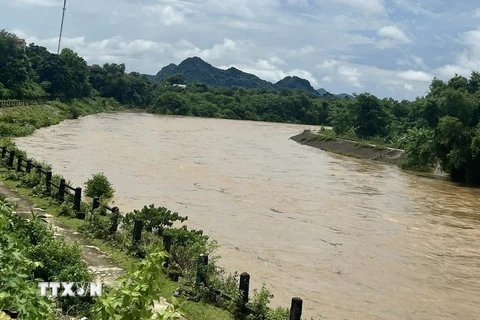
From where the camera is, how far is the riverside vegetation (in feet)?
13.4

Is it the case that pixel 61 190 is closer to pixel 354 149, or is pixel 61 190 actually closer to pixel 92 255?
pixel 92 255

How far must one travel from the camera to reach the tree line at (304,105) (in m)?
39.5

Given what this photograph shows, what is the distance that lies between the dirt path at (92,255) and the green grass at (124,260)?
13 cm

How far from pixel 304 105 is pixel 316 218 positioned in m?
95.0

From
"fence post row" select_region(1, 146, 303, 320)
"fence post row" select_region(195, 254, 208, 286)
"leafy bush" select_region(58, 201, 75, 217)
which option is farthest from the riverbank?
"fence post row" select_region(195, 254, 208, 286)

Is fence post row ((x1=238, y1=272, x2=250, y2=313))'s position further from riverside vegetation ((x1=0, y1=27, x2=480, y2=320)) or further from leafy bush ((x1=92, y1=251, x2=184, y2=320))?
leafy bush ((x1=92, y1=251, x2=184, y2=320))

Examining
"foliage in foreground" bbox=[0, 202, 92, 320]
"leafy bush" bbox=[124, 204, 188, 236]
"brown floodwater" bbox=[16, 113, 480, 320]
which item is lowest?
"brown floodwater" bbox=[16, 113, 480, 320]

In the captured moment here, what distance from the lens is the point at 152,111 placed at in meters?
97.7

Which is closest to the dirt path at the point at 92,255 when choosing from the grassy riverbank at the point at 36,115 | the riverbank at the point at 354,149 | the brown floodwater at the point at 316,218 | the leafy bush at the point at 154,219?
the leafy bush at the point at 154,219

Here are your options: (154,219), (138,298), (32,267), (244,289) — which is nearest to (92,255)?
(154,219)

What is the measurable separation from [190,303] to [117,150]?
94.5 ft

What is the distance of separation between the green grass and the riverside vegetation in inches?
1.6

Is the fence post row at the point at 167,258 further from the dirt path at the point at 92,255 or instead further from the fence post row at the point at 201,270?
the dirt path at the point at 92,255

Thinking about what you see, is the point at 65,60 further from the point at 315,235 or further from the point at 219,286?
the point at 219,286
